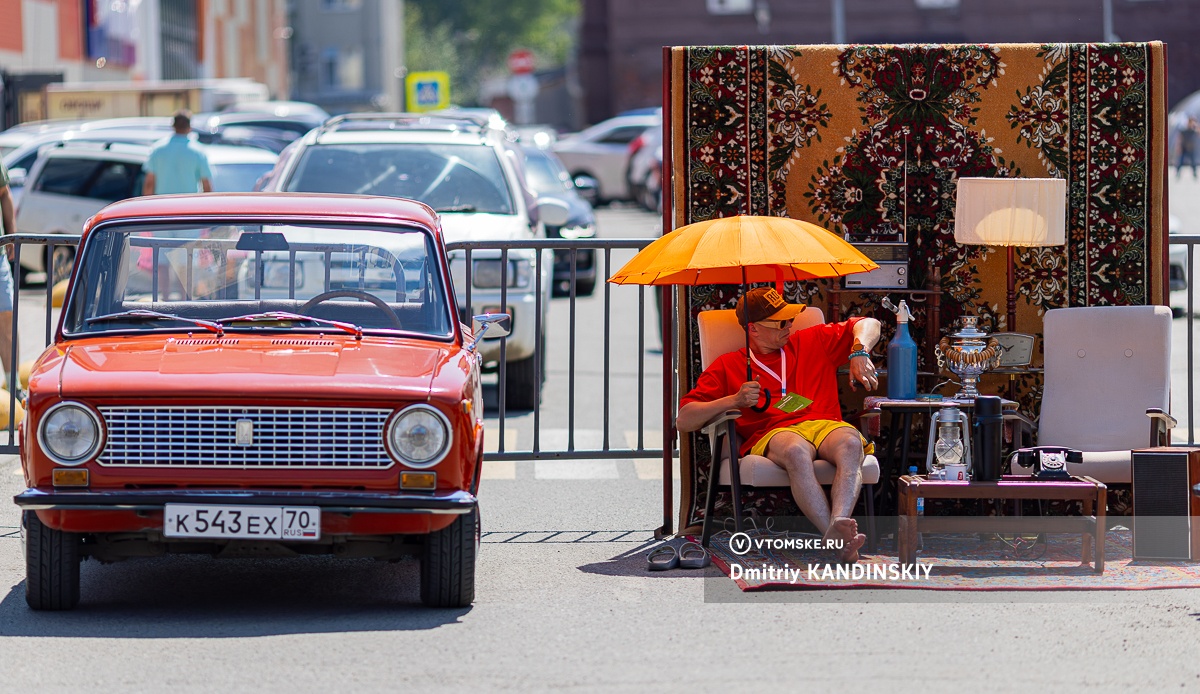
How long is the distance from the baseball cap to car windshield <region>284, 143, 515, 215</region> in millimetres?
4835

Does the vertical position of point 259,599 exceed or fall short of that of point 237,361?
it falls short

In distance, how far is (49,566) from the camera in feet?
20.5

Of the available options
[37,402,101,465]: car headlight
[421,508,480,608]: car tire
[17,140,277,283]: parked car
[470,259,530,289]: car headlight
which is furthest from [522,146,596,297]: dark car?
[37,402,101,465]: car headlight

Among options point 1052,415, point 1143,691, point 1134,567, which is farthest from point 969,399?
point 1143,691

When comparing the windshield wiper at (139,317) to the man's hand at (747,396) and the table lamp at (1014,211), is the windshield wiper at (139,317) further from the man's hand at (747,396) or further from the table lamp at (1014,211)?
the table lamp at (1014,211)

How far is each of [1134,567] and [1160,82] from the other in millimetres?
2327

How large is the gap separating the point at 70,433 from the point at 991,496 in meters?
3.77

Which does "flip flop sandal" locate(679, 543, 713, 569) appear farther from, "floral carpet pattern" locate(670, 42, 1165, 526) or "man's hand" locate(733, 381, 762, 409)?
"man's hand" locate(733, 381, 762, 409)

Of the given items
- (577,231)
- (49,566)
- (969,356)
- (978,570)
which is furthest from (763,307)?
(577,231)

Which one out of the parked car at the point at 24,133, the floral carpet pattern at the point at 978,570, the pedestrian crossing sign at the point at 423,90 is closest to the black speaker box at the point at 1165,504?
the floral carpet pattern at the point at 978,570

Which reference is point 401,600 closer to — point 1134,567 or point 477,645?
point 477,645

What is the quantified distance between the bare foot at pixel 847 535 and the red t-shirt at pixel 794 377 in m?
0.62

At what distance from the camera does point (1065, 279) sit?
8.12 meters

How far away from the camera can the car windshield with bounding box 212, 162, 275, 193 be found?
19.1m
